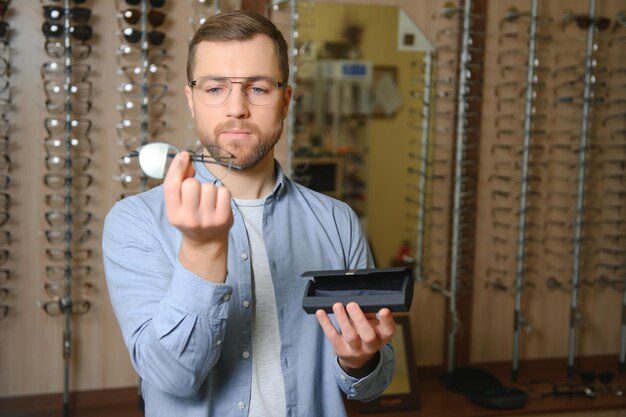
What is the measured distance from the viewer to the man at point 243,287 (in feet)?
3.72

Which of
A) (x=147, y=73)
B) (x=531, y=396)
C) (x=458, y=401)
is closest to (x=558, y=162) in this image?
(x=531, y=396)

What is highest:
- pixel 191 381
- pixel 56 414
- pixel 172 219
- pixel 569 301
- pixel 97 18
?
pixel 97 18

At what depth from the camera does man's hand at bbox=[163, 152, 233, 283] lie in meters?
1.01

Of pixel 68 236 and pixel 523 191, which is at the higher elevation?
pixel 523 191

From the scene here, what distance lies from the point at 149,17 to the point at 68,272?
3.87 ft

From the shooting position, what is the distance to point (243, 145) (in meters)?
1.32

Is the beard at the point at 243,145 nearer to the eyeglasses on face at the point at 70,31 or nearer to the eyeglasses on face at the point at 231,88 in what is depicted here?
the eyeglasses on face at the point at 231,88

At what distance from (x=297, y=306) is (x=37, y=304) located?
219cm

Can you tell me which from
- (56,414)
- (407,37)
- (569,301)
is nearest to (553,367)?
(569,301)

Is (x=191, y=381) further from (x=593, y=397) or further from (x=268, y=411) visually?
(x=593, y=397)

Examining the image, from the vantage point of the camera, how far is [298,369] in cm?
133

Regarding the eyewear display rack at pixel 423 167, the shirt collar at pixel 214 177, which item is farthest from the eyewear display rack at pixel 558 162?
the shirt collar at pixel 214 177

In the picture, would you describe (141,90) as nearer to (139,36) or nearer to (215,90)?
(139,36)

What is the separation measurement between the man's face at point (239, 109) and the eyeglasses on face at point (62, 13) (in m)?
1.94
